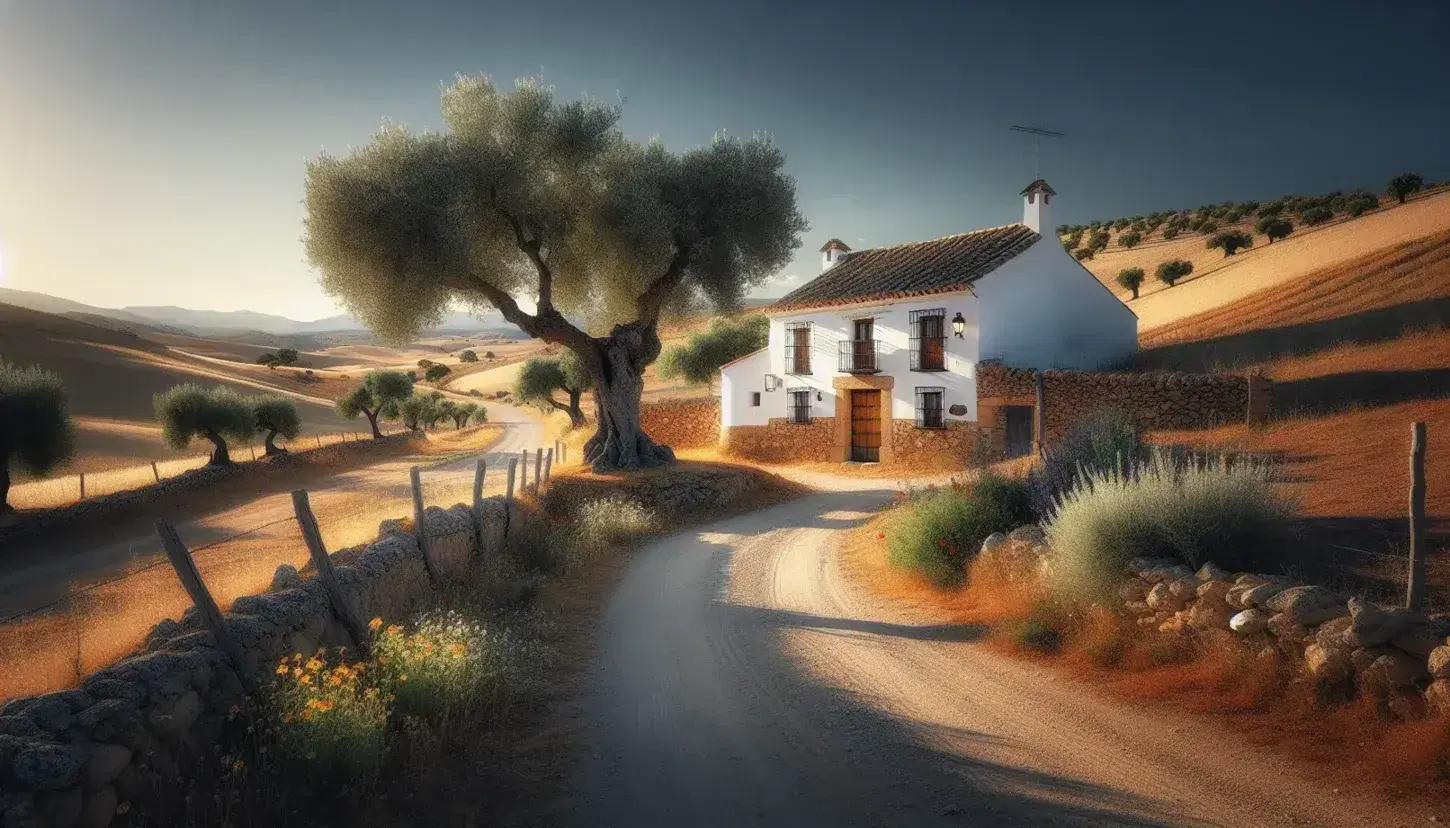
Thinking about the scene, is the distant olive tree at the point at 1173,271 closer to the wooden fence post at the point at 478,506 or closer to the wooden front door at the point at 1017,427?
the wooden front door at the point at 1017,427

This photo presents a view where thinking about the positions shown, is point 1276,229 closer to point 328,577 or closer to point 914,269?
point 914,269

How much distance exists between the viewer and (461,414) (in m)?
57.8

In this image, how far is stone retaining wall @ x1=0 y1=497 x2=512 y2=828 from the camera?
11.1ft

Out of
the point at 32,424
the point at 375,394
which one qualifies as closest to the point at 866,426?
the point at 32,424

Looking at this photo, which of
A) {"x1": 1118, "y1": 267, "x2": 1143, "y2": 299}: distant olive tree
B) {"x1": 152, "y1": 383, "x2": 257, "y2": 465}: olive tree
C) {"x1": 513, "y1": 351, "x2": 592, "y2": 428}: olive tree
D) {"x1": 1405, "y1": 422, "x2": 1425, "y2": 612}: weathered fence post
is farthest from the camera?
{"x1": 1118, "y1": 267, "x2": 1143, "y2": 299}: distant olive tree

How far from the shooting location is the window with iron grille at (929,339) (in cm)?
2295

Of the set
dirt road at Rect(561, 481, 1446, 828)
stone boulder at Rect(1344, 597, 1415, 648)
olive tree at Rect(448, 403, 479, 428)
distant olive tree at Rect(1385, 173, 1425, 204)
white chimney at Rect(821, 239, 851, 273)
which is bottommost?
dirt road at Rect(561, 481, 1446, 828)

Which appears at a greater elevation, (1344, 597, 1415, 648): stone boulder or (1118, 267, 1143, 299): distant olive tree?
→ (1118, 267, 1143, 299): distant olive tree

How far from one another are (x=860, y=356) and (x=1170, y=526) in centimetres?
1864

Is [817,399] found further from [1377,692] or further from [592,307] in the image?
[1377,692]

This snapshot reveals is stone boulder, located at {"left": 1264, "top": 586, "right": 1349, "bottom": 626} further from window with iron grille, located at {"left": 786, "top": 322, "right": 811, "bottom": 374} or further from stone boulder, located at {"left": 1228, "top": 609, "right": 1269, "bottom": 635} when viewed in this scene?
window with iron grille, located at {"left": 786, "top": 322, "right": 811, "bottom": 374}

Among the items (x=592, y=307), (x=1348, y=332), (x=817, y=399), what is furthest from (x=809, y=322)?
(x=1348, y=332)

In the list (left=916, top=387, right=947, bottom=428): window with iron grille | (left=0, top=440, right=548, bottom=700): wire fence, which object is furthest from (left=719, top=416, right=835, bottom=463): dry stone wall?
(left=0, top=440, right=548, bottom=700): wire fence

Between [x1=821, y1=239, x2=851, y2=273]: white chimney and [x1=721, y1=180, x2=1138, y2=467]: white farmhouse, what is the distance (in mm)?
1928
